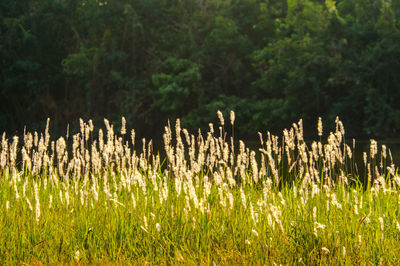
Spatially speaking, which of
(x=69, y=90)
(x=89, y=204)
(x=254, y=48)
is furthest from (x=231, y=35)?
(x=89, y=204)

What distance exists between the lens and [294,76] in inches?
1081

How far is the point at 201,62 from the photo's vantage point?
32.4 meters

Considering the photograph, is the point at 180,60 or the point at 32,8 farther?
the point at 32,8

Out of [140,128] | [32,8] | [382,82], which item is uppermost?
[32,8]

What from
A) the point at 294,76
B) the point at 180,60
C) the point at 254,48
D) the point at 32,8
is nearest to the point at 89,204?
the point at 294,76

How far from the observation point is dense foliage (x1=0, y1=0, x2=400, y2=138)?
26953 mm

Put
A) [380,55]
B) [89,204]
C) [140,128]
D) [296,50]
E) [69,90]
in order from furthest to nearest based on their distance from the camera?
[69,90] → [140,128] → [296,50] → [380,55] → [89,204]

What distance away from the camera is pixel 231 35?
31906 millimetres

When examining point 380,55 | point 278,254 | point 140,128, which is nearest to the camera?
point 278,254

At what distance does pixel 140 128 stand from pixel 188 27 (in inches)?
276

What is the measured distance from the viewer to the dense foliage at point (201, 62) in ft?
88.4

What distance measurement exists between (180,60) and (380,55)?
1129 centimetres

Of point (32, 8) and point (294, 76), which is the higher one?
point (32, 8)

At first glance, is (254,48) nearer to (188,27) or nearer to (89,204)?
(188,27)
